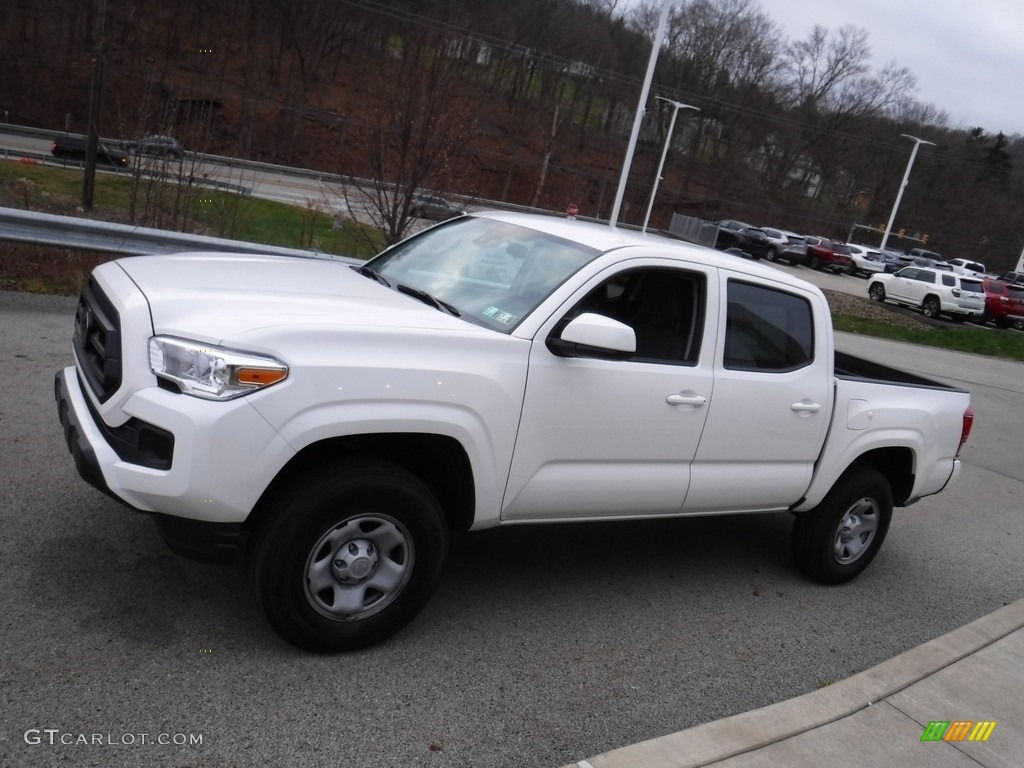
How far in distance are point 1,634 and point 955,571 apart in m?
6.02

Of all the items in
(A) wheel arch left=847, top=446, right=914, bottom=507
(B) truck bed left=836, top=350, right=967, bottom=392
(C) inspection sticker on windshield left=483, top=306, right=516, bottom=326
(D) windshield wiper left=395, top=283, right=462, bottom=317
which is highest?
(C) inspection sticker on windshield left=483, top=306, right=516, bottom=326

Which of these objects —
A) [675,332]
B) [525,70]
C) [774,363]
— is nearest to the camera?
[675,332]

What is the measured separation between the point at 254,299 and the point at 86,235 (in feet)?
21.0

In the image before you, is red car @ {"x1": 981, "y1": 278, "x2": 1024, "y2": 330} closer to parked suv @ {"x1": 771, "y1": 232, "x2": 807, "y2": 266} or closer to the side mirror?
parked suv @ {"x1": 771, "y1": 232, "x2": 807, "y2": 266}

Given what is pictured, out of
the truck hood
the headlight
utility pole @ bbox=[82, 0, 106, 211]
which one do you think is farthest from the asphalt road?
utility pole @ bbox=[82, 0, 106, 211]

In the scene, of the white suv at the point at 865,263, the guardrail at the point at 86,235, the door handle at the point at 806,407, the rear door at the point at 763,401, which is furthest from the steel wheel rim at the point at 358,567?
the white suv at the point at 865,263

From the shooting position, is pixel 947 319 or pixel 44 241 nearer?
pixel 44 241

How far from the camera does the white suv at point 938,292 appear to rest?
32156 mm

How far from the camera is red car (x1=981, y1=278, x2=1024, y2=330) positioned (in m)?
33.7

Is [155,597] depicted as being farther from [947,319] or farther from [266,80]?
[266,80]

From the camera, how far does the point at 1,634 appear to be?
3475mm

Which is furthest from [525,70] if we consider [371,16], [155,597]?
[155,597]

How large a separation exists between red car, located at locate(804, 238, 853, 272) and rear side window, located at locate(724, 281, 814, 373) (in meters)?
48.0

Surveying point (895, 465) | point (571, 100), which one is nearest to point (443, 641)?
point (895, 465)
